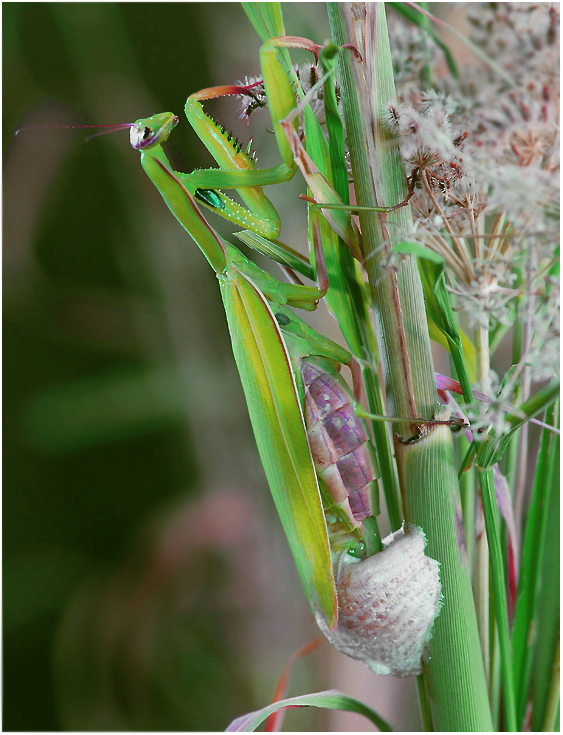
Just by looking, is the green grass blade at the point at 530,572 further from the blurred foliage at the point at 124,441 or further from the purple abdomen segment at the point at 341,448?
the blurred foliage at the point at 124,441

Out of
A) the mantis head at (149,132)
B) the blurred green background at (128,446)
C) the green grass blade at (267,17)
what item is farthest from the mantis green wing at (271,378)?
the blurred green background at (128,446)

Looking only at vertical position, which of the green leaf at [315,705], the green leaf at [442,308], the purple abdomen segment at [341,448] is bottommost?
the green leaf at [315,705]

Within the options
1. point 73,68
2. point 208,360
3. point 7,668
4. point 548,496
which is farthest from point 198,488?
point 73,68

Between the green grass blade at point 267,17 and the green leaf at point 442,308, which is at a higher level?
the green grass blade at point 267,17

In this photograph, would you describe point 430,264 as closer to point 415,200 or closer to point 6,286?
point 415,200

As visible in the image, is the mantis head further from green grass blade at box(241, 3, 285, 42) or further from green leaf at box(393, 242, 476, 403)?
green leaf at box(393, 242, 476, 403)

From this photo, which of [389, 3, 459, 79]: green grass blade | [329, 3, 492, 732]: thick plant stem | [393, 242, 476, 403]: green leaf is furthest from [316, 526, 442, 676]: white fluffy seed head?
[389, 3, 459, 79]: green grass blade
